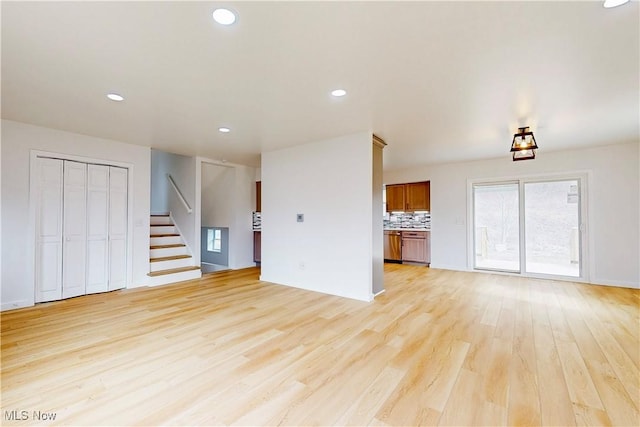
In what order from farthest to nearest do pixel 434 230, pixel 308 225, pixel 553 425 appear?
pixel 434 230
pixel 308 225
pixel 553 425

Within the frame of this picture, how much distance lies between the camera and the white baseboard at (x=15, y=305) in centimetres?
362

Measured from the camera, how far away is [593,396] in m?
1.87

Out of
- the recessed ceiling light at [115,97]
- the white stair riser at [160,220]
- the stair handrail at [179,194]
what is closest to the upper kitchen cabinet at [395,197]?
the stair handrail at [179,194]

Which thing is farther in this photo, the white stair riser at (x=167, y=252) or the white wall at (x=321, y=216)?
the white stair riser at (x=167, y=252)

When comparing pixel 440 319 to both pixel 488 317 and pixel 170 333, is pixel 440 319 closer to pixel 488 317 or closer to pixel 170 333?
pixel 488 317

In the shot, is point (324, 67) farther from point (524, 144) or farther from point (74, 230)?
point (74, 230)

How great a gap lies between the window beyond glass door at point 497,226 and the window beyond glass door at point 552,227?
0.68 ft

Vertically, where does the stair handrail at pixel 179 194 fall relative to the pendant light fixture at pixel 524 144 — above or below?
below

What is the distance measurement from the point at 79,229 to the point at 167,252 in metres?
1.66

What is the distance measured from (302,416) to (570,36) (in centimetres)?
308

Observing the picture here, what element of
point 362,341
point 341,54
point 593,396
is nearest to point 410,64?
point 341,54

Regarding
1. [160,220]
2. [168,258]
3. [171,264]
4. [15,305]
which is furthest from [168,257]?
[15,305]

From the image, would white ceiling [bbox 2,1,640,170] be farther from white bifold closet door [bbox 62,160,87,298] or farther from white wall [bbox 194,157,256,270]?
white wall [bbox 194,157,256,270]

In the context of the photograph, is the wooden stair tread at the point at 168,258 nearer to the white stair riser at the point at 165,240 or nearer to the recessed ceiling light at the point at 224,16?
the white stair riser at the point at 165,240
